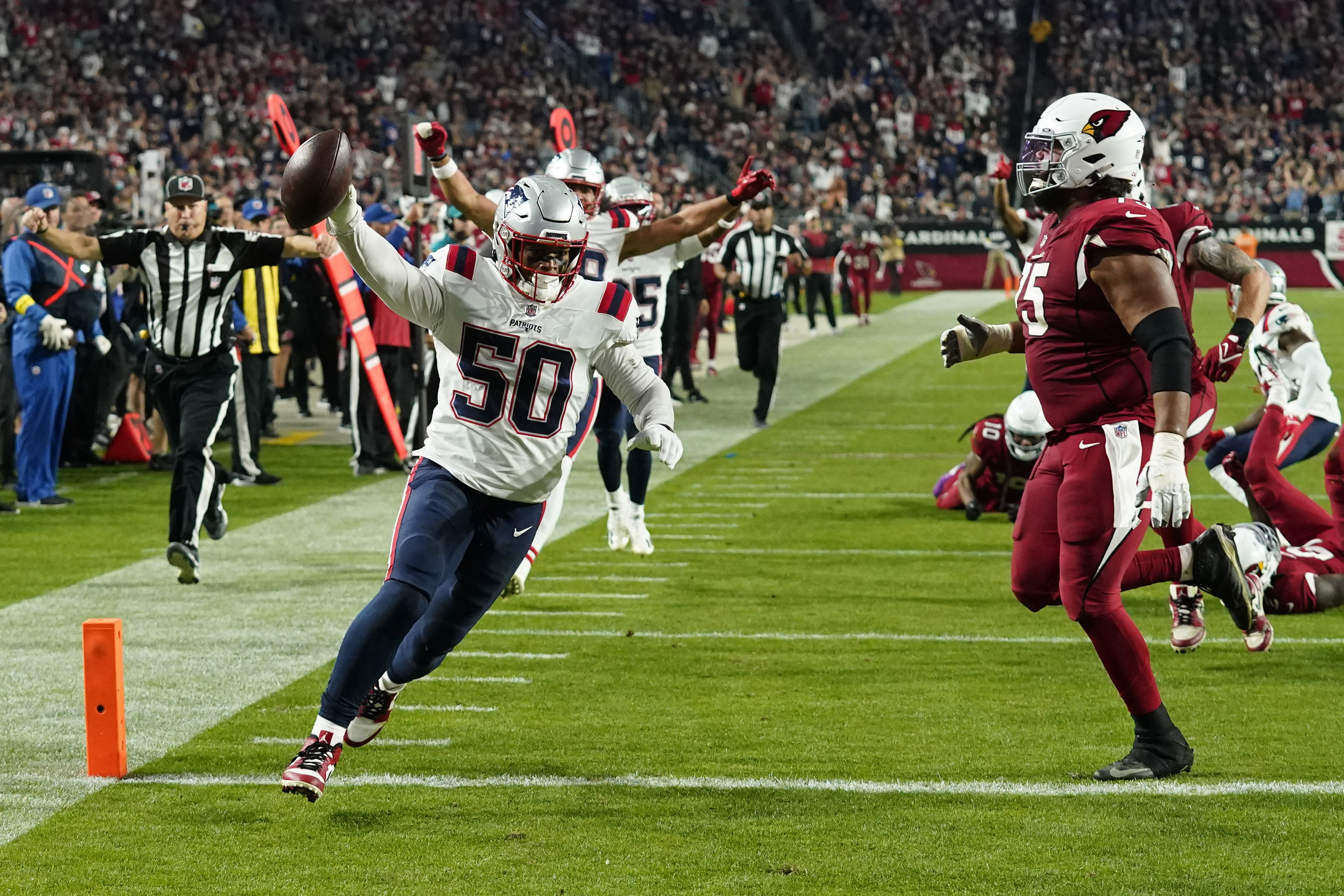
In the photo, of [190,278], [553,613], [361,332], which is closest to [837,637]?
[553,613]

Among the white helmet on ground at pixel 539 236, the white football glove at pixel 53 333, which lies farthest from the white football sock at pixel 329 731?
the white football glove at pixel 53 333

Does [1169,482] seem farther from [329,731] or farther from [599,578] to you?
[599,578]

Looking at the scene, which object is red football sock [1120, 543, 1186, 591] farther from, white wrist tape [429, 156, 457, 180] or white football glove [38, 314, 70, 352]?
white football glove [38, 314, 70, 352]

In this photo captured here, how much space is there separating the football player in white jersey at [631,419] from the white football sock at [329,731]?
393cm

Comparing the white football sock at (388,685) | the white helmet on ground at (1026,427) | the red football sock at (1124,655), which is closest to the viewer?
the red football sock at (1124,655)

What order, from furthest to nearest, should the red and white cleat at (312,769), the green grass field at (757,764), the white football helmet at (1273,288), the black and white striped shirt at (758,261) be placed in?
the black and white striped shirt at (758,261) → the white football helmet at (1273,288) → the red and white cleat at (312,769) → the green grass field at (757,764)

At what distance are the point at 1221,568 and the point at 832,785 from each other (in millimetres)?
1528

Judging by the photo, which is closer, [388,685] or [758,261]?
[388,685]

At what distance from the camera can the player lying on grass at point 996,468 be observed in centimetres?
938

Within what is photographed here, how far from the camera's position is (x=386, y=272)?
4.45 metres

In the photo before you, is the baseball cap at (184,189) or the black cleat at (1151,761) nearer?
the black cleat at (1151,761)

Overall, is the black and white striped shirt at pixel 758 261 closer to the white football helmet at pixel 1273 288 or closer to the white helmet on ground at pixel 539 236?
the white football helmet at pixel 1273 288

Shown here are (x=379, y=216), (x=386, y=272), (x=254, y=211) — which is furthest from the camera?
(x=254, y=211)

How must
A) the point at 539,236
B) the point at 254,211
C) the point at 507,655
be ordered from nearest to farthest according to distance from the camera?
the point at 539,236, the point at 507,655, the point at 254,211
